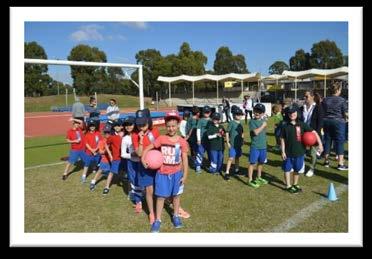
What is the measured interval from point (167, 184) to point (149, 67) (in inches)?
2094

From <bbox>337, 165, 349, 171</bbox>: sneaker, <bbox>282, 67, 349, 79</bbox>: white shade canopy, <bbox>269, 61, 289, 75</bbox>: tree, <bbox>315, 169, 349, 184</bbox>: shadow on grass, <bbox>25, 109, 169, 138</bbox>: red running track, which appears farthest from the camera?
<bbox>269, 61, 289, 75</bbox>: tree

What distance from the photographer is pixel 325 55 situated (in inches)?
2397

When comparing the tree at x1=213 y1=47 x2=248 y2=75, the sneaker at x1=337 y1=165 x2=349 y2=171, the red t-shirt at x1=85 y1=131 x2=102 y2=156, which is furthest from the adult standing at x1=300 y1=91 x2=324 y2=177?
the tree at x1=213 y1=47 x2=248 y2=75

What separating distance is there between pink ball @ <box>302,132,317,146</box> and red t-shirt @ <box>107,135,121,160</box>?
340 centimetres

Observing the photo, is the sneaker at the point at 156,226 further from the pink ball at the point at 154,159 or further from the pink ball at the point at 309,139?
the pink ball at the point at 309,139

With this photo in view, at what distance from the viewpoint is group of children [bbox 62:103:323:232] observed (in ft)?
15.9

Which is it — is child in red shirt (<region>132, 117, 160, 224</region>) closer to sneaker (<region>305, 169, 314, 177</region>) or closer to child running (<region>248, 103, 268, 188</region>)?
child running (<region>248, 103, 268, 188</region>)

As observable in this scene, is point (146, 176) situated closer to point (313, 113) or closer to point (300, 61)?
point (313, 113)

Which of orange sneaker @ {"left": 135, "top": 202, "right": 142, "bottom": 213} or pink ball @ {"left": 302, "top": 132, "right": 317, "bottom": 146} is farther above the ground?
pink ball @ {"left": 302, "top": 132, "right": 317, "bottom": 146}

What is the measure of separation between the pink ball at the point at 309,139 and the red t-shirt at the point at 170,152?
8.52ft

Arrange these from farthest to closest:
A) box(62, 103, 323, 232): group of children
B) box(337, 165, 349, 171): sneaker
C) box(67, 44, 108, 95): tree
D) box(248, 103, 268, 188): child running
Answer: box(67, 44, 108, 95): tree
box(337, 165, 349, 171): sneaker
box(248, 103, 268, 188): child running
box(62, 103, 323, 232): group of children

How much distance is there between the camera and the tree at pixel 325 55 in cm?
5888

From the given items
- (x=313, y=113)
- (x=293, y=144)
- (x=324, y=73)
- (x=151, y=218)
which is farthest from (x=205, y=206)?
(x=324, y=73)

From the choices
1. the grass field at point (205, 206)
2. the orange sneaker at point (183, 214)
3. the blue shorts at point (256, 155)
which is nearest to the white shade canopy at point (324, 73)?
the grass field at point (205, 206)
